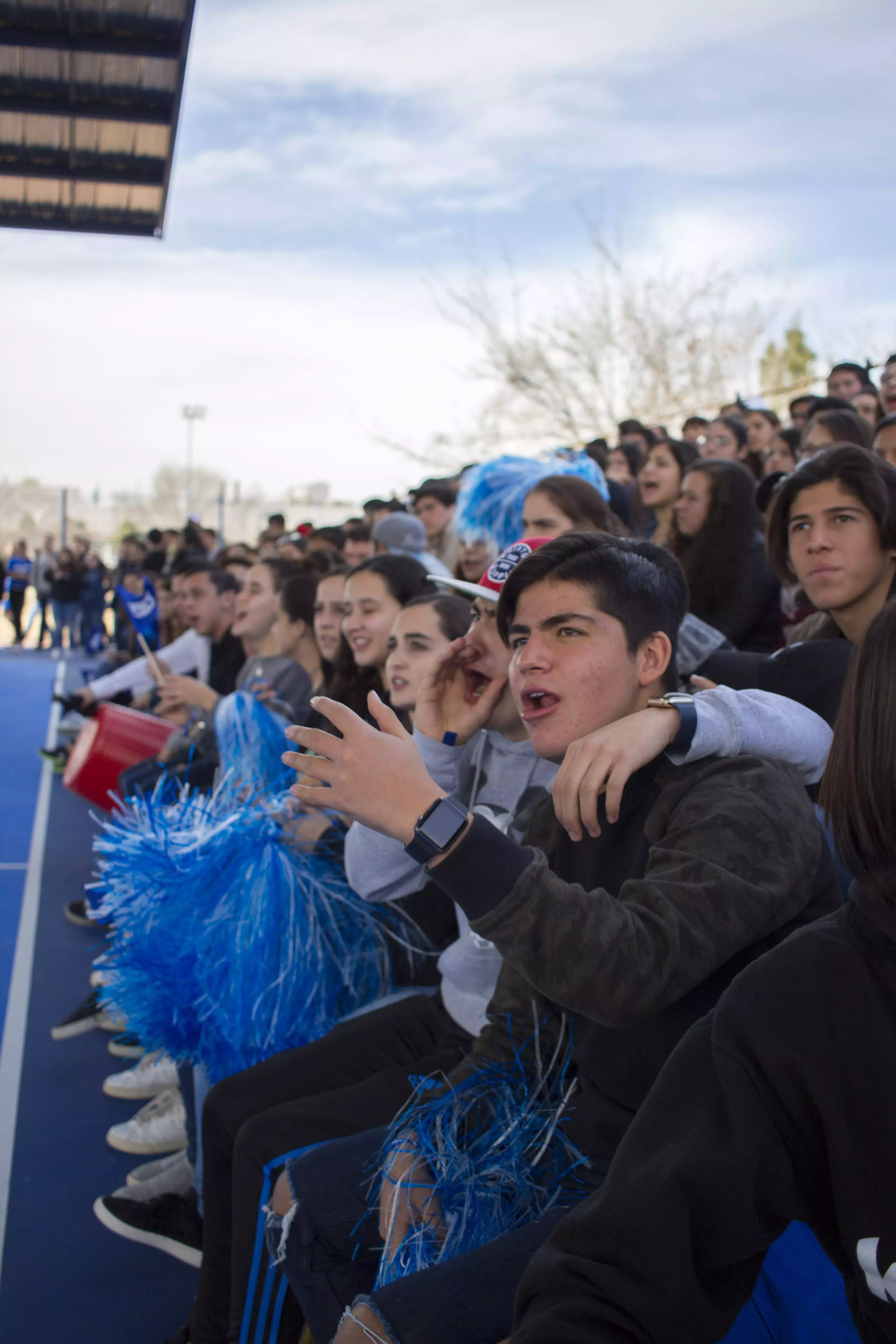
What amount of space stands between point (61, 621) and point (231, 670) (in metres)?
14.2

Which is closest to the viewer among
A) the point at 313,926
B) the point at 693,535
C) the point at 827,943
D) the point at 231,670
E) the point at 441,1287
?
the point at 827,943

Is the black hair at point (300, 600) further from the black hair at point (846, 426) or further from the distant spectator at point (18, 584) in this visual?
the distant spectator at point (18, 584)

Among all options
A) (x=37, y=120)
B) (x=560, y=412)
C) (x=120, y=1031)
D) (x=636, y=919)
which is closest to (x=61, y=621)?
(x=560, y=412)

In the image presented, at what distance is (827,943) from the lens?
39.8 inches

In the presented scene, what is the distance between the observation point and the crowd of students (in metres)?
0.98

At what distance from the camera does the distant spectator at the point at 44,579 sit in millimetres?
18406

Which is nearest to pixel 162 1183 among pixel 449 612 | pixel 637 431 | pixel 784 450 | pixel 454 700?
pixel 454 700

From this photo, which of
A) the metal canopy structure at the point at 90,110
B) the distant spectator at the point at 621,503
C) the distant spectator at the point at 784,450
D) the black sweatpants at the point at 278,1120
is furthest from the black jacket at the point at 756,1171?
the metal canopy structure at the point at 90,110

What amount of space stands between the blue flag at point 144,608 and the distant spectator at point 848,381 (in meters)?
5.01

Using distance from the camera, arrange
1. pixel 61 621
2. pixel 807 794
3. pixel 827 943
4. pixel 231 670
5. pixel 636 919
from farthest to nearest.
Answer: pixel 61 621
pixel 231 670
pixel 807 794
pixel 636 919
pixel 827 943

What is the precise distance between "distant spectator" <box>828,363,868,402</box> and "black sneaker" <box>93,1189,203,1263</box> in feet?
20.6

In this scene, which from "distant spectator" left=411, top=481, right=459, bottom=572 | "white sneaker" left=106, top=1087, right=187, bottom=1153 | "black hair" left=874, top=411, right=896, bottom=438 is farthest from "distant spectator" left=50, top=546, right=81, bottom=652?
"white sneaker" left=106, top=1087, right=187, bottom=1153

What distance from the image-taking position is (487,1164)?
1568mm

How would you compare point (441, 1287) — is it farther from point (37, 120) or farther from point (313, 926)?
point (37, 120)
